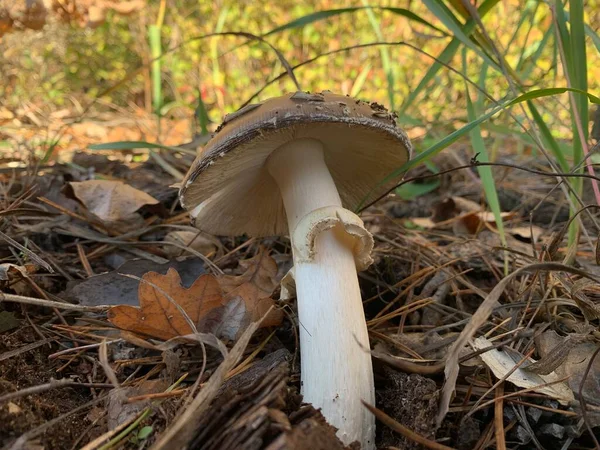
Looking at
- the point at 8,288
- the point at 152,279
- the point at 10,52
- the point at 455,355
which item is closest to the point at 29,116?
the point at 10,52

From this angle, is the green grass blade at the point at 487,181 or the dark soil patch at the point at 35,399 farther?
the green grass blade at the point at 487,181

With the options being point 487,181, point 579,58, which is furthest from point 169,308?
point 579,58

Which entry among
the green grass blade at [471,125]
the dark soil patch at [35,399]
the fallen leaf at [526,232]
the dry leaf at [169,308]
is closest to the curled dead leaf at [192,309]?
the dry leaf at [169,308]

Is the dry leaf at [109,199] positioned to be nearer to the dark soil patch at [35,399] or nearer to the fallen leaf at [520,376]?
the dark soil patch at [35,399]

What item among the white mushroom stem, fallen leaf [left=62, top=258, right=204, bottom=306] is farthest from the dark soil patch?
the white mushroom stem

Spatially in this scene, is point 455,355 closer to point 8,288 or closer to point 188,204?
point 188,204

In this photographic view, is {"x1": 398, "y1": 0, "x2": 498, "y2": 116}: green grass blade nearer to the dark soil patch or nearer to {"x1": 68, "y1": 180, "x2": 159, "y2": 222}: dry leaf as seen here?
{"x1": 68, "y1": 180, "x2": 159, "y2": 222}: dry leaf

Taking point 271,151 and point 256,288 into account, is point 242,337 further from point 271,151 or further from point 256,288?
point 271,151
